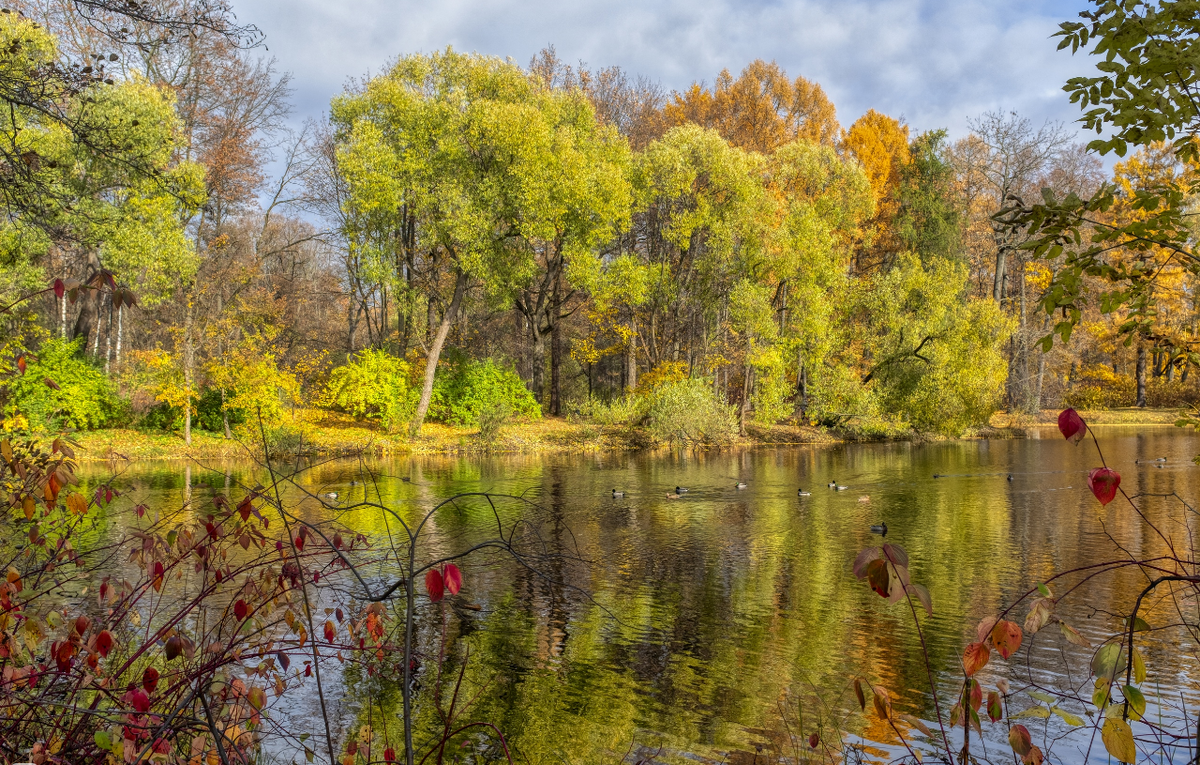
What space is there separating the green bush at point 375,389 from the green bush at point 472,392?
187 centimetres

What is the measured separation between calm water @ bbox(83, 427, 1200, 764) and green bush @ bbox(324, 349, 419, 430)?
7.36 m

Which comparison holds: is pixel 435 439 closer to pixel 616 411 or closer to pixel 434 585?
pixel 616 411

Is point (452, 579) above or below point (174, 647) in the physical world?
above

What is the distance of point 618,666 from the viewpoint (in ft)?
23.8

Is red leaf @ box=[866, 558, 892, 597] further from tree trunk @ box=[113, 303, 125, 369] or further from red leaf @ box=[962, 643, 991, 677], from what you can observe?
tree trunk @ box=[113, 303, 125, 369]

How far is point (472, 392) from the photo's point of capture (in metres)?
30.5

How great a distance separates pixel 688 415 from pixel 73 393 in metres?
18.7

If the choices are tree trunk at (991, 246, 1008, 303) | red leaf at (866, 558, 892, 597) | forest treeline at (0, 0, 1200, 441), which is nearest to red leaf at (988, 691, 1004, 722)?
red leaf at (866, 558, 892, 597)

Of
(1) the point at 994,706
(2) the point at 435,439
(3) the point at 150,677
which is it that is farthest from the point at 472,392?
(1) the point at 994,706

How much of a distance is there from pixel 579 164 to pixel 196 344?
13.1 meters

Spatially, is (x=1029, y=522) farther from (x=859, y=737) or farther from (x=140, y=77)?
(x=140, y=77)

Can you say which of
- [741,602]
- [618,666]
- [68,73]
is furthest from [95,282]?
[741,602]

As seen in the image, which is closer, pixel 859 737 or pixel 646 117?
pixel 859 737

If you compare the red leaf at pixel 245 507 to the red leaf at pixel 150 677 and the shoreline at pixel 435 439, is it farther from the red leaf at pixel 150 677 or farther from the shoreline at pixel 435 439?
the shoreline at pixel 435 439
